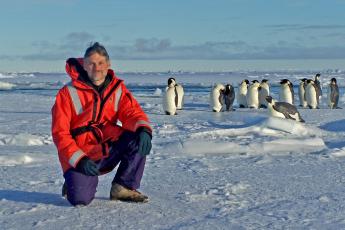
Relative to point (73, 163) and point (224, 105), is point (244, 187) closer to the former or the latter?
point (73, 163)

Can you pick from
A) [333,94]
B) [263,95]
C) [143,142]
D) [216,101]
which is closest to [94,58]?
[143,142]

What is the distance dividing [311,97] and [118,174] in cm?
1243

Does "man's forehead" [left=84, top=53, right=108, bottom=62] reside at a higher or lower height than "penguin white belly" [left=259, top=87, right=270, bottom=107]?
higher

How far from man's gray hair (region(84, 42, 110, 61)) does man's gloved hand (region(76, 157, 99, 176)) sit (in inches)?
24.7

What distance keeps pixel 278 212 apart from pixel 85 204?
43.0 inches

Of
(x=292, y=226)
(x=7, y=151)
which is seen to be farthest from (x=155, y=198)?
(x=7, y=151)

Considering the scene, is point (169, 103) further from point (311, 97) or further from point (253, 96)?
point (311, 97)

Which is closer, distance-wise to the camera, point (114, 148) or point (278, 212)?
point (278, 212)

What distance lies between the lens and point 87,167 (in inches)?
122

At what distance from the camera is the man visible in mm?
3246

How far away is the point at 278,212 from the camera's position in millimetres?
3121

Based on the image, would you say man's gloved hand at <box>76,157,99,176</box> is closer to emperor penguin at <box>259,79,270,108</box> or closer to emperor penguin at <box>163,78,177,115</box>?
emperor penguin at <box>163,78,177,115</box>

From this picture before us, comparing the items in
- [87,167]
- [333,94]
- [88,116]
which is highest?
[88,116]

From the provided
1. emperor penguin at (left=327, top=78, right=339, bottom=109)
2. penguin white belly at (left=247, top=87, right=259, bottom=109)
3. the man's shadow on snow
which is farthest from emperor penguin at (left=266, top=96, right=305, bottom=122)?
the man's shadow on snow
